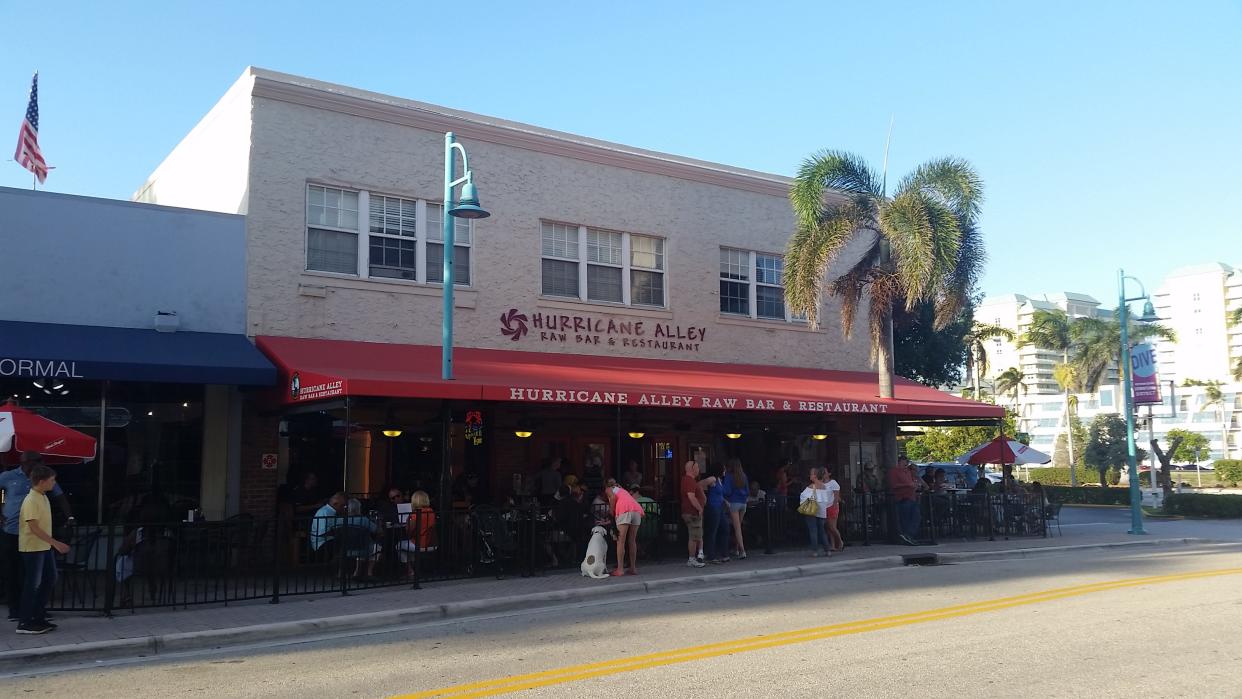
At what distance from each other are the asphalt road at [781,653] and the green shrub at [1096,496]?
2824 centimetres

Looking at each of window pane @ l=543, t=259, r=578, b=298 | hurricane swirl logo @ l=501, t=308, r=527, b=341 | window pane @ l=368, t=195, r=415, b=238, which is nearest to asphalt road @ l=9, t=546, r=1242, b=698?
hurricane swirl logo @ l=501, t=308, r=527, b=341

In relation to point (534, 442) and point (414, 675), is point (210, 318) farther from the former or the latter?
point (414, 675)

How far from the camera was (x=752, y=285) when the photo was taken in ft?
69.7

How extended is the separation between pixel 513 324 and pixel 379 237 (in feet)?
9.13

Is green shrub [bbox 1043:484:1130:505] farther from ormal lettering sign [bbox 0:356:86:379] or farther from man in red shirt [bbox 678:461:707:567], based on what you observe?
ormal lettering sign [bbox 0:356:86:379]

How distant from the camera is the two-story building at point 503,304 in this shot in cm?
1532

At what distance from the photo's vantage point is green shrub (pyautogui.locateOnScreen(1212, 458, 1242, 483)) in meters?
57.4

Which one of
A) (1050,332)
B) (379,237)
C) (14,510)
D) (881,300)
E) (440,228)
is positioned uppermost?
(1050,332)

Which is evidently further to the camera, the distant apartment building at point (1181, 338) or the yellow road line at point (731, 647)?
the distant apartment building at point (1181, 338)

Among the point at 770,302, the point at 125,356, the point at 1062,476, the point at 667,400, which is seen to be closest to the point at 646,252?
the point at 770,302

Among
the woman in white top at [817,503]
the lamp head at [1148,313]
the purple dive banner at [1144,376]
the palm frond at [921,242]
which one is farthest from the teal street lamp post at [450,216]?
the purple dive banner at [1144,376]

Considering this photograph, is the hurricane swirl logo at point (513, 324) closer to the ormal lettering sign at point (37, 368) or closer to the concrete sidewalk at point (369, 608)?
the concrete sidewalk at point (369, 608)

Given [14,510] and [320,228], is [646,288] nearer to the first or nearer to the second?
[320,228]

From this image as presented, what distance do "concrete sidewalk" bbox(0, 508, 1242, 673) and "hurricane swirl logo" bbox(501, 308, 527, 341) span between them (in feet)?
16.5
